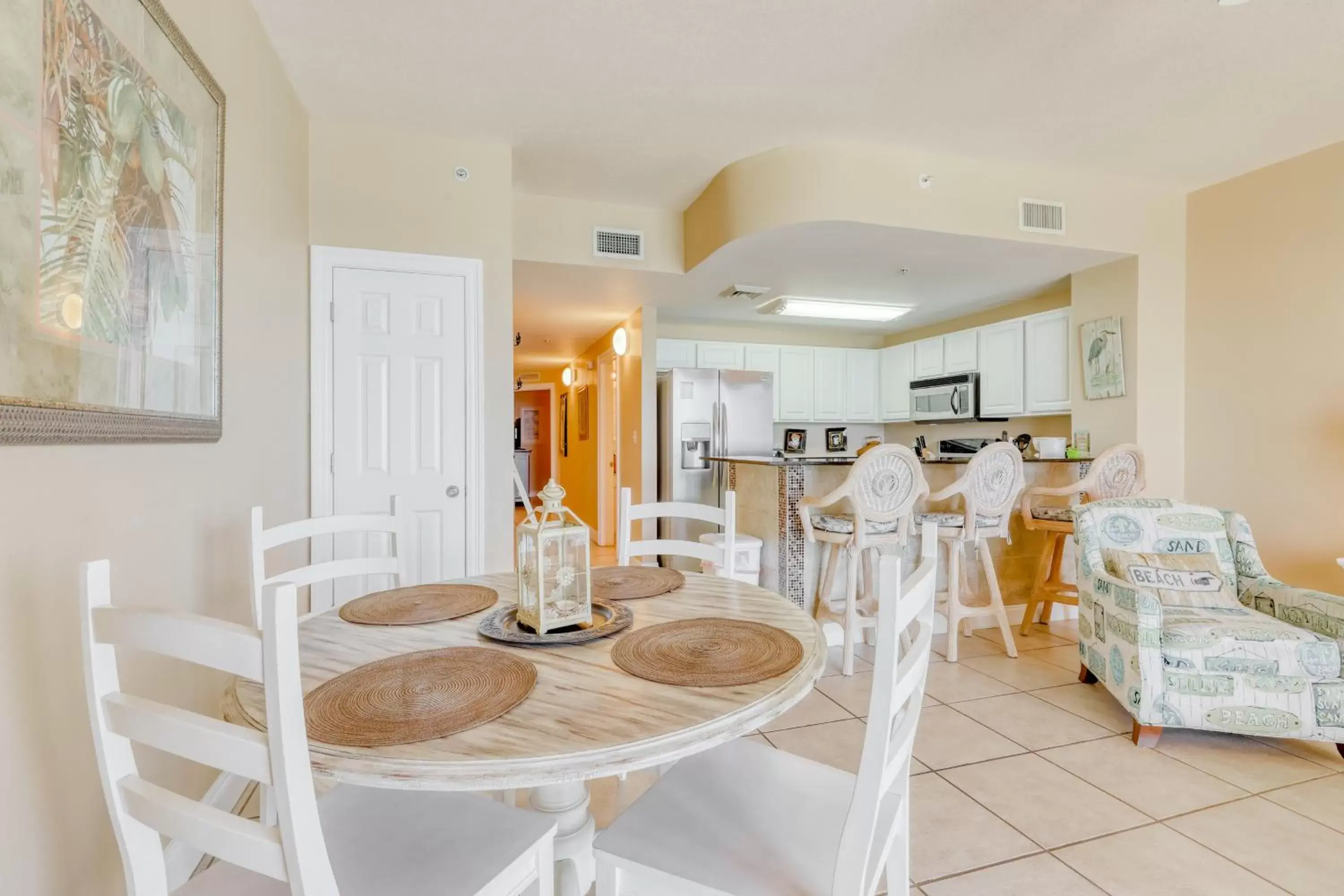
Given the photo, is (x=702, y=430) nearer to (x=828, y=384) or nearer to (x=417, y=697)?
(x=828, y=384)

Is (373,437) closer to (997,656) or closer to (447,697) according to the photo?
(447,697)

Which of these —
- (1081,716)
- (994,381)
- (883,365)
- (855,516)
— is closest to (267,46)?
(855,516)

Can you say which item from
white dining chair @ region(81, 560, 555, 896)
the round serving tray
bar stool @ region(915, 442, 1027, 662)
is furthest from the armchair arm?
white dining chair @ region(81, 560, 555, 896)

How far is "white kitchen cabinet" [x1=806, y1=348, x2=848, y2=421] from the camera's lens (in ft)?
20.6

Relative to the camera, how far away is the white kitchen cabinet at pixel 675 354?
5898 mm

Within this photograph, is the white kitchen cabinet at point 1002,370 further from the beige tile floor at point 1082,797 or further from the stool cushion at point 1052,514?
the beige tile floor at point 1082,797

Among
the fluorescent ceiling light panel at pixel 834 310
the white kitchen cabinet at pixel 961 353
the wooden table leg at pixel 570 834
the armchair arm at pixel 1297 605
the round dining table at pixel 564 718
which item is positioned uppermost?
the fluorescent ceiling light panel at pixel 834 310

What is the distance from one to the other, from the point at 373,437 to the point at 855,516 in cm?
237

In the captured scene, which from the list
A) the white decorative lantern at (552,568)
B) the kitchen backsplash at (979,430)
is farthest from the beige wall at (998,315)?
the white decorative lantern at (552,568)

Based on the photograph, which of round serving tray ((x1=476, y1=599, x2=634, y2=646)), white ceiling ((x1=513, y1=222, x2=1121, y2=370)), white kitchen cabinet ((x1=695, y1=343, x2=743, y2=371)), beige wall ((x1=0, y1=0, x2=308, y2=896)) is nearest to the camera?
beige wall ((x1=0, y1=0, x2=308, y2=896))

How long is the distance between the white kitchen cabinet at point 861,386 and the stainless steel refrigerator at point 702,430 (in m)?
1.35

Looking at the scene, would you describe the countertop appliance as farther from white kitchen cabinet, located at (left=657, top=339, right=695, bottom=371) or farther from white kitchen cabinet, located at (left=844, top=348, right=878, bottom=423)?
white kitchen cabinet, located at (left=657, top=339, right=695, bottom=371)

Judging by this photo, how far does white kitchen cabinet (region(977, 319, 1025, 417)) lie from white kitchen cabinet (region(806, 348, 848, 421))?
1.40 m

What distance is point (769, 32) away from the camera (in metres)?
2.33
